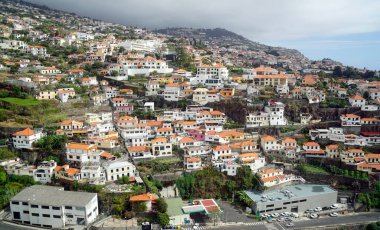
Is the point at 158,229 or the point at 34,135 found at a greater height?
the point at 34,135

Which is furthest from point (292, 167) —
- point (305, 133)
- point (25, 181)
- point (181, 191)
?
point (25, 181)

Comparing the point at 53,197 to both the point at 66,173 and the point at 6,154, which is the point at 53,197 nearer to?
the point at 66,173

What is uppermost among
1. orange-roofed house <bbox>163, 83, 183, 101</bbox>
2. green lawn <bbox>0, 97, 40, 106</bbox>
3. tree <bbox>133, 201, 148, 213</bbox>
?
orange-roofed house <bbox>163, 83, 183, 101</bbox>

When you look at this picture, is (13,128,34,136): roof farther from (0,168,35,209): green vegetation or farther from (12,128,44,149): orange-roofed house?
(0,168,35,209): green vegetation

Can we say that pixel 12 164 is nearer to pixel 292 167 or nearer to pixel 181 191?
pixel 181 191

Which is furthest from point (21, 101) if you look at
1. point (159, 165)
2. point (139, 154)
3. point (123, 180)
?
point (159, 165)

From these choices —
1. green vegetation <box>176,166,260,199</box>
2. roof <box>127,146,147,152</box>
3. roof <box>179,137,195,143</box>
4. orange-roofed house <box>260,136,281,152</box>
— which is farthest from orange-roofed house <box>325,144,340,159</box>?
roof <box>127,146,147,152</box>

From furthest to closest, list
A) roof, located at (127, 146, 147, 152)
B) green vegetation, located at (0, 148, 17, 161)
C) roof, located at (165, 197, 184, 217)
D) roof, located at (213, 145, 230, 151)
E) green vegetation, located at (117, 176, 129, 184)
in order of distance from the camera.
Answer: roof, located at (213, 145, 230, 151)
roof, located at (127, 146, 147, 152)
green vegetation, located at (0, 148, 17, 161)
green vegetation, located at (117, 176, 129, 184)
roof, located at (165, 197, 184, 217)
